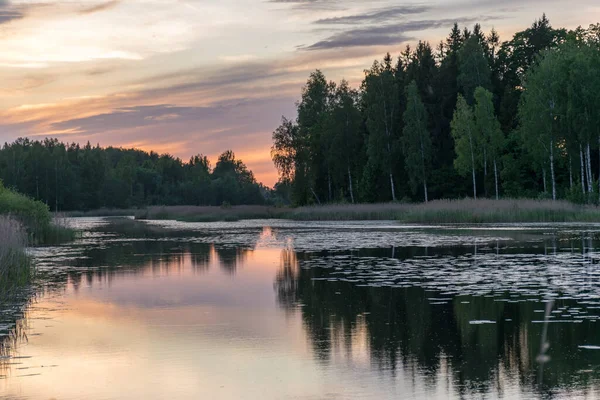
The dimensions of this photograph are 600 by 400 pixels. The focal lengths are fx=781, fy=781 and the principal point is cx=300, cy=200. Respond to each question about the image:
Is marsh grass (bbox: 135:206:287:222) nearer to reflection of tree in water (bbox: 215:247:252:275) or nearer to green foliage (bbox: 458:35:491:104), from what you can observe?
green foliage (bbox: 458:35:491:104)

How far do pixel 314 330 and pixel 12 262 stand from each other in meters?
9.19

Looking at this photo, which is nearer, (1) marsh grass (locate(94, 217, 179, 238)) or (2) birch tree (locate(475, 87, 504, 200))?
(1) marsh grass (locate(94, 217, 179, 238))

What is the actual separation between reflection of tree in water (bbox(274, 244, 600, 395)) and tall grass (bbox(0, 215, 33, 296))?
19.1 ft

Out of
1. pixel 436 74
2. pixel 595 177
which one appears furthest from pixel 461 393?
pixel 436 74

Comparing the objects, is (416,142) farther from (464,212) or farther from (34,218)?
(34,218)

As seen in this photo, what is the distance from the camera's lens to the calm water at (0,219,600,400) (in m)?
8.64

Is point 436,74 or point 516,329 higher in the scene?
point 436,74

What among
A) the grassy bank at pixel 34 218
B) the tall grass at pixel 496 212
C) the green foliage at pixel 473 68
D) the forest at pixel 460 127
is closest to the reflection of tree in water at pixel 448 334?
the grassy bank at pixel 34 218

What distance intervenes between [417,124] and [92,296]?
54.6 metres

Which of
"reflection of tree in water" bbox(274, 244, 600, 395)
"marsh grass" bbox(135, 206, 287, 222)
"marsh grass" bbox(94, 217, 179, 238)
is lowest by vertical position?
"reflection of tree in water" bbox(274, 244, 600, 395)

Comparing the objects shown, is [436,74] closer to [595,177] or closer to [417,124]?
[417,124]

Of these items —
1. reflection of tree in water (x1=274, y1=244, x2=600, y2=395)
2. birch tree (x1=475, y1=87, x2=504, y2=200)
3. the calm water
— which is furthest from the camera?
birch tree (x1=475, y1=87, x2=504, y2=200)

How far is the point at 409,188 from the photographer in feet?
241

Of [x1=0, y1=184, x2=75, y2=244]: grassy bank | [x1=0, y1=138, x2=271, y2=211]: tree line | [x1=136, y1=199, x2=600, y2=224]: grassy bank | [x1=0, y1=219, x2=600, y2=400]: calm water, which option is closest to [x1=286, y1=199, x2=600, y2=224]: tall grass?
[x1=136, y1=199, x2=600, y2=224]: grassy bank
